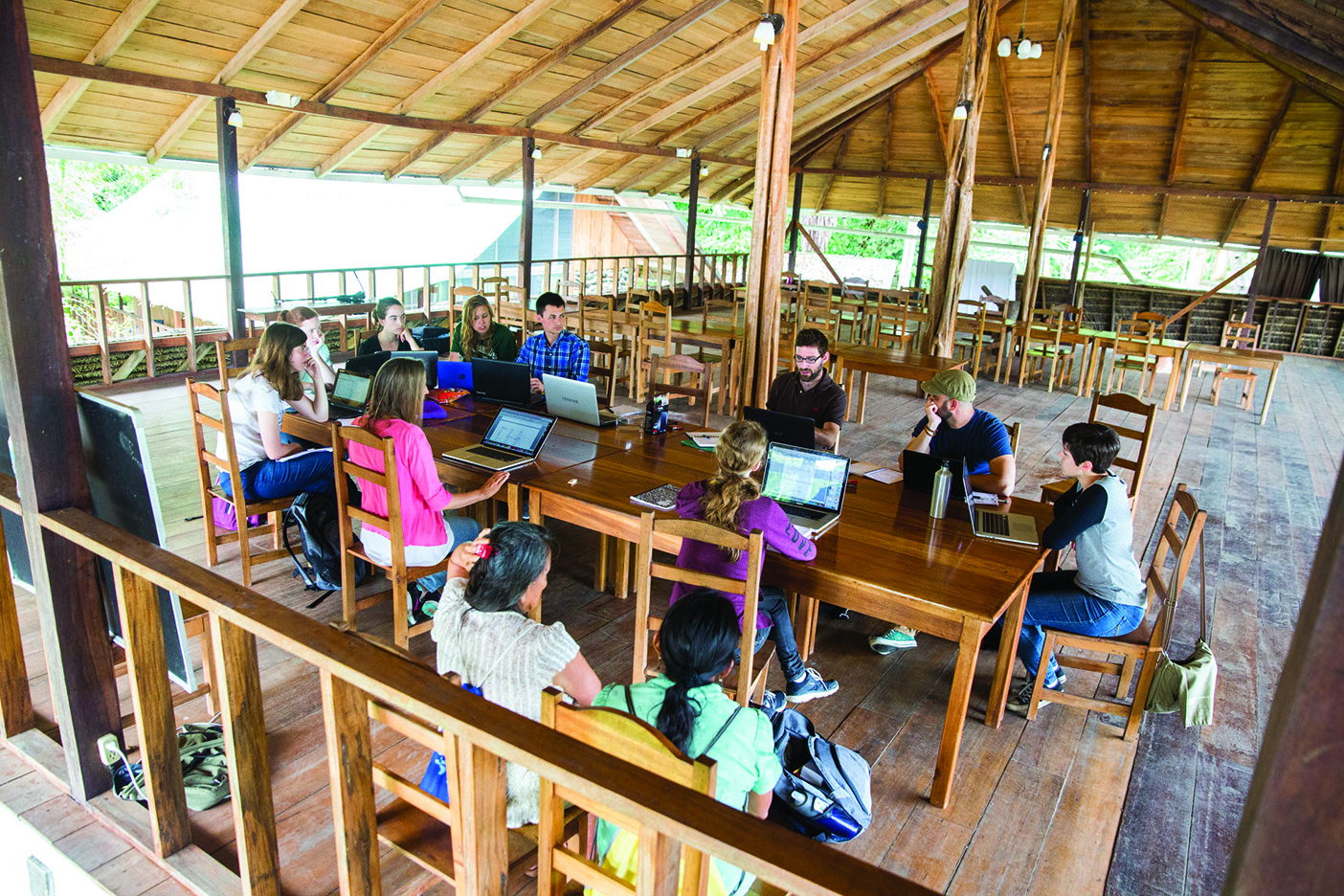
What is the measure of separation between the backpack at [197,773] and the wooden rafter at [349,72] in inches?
257

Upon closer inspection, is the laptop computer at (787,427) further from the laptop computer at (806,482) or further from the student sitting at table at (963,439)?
the student sitting at table at (963,439)

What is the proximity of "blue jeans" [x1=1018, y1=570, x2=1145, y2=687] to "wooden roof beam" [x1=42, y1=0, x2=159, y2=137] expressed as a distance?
21.6ft

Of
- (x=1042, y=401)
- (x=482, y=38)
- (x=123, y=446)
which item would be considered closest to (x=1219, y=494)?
(x=1042, y=401)

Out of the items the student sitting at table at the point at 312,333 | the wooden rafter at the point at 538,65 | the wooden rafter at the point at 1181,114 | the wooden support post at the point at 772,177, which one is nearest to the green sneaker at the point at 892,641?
the wooden support post at the point at 772,177

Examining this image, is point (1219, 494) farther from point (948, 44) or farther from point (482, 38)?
point (948, 44)

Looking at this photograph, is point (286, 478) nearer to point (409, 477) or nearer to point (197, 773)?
point (409, 477)

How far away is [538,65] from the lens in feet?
29.0

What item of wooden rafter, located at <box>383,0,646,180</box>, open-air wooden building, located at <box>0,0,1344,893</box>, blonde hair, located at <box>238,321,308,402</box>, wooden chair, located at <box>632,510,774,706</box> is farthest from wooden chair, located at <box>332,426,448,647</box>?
wooden rafter, located at <box>383,0,646,180</box>

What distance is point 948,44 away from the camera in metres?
12.6

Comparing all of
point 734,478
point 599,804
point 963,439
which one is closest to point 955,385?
point 963,439

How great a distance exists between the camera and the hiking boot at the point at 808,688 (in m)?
3.20

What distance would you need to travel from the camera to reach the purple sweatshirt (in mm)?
2721

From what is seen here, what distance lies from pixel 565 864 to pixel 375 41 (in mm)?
7817

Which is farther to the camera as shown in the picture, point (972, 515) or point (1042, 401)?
point (1042, 401)
